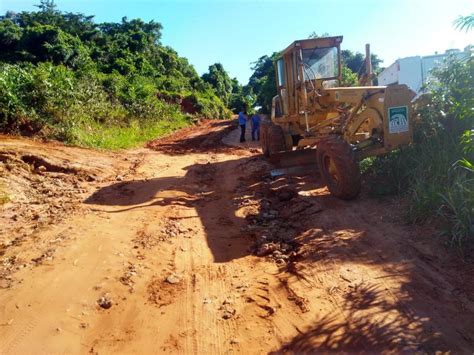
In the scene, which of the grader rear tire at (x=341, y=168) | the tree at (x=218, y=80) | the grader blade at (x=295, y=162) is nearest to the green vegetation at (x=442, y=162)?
the grader rear tire at (x=341, y=168)

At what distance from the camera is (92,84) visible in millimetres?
16625

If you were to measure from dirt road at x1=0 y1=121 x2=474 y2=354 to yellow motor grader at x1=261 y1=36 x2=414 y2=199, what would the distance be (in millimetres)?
718

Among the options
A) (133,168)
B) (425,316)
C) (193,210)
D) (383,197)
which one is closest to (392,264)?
(425,316)

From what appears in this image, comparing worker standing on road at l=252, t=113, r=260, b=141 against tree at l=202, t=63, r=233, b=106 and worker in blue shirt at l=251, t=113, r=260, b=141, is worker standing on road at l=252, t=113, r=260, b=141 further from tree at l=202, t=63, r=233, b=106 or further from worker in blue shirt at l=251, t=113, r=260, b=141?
tree at l=202, t=63, r=233, b=106

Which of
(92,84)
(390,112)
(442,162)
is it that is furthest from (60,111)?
(442,162)

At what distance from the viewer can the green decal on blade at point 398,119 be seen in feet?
19.6

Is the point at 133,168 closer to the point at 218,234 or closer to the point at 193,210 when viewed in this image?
the point at 193,210

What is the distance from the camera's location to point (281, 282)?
4.07 meters

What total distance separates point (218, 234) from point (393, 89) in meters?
3.33

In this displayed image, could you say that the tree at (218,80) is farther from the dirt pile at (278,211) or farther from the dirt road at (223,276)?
the dirt road at (223,276)

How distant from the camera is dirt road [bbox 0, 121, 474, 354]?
3207 mm


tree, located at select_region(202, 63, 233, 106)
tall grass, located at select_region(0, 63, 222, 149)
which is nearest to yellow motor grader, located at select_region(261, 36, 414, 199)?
tall grass, located at select_region(0, 63, 222, 149)

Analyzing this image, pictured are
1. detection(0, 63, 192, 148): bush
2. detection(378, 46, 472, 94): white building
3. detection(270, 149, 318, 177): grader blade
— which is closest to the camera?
detection(270, 149, 318, 177): grader blade

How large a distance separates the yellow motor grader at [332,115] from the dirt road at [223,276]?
72cm
